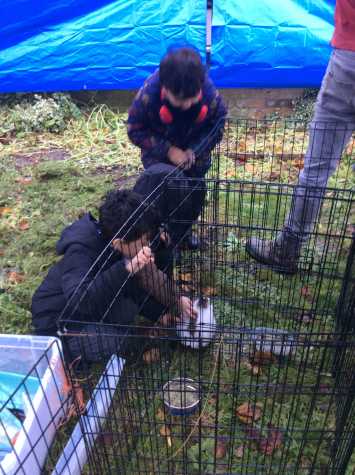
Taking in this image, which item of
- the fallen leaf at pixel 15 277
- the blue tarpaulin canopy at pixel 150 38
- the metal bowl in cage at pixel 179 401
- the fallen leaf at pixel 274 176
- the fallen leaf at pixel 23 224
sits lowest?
the metal bowl in cage at pixel 179 401

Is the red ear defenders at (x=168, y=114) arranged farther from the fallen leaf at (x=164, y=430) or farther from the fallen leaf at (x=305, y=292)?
the fallen leaf at (x=164, y=430)

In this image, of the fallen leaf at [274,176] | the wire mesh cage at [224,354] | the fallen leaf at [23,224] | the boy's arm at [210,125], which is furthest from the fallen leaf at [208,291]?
the fallen leaf at [274,176]

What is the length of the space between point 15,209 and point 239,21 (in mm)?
3488

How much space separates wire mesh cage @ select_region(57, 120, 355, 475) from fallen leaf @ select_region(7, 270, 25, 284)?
101 centimetres

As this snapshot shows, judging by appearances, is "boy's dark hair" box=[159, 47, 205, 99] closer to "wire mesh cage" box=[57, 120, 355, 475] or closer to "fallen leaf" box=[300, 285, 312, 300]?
"wire mesh cage" box=[57, 120, 355, 475]

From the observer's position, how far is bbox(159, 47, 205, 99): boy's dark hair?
251 cm

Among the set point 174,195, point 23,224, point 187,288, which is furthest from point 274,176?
point 23,224

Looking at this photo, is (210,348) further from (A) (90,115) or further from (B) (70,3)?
(B) (70,3)

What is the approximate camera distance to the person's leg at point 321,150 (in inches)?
100

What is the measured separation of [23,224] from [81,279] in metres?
1.85

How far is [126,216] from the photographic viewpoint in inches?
79.6

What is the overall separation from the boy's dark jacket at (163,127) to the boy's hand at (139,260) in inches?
49.5

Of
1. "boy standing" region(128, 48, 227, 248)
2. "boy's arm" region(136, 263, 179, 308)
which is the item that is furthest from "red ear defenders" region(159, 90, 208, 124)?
A: "boy's arm" region(136, 263, 179, 308)

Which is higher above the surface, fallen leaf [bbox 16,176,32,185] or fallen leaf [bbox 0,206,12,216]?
fallen leaf [bbox 16,176,32,185]
